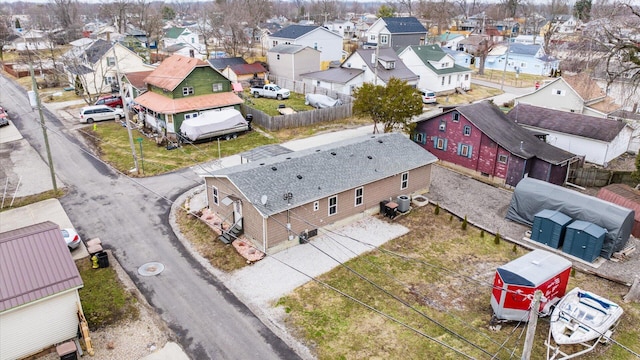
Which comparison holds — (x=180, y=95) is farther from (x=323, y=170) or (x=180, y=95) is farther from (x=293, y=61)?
(x=293, y=61)

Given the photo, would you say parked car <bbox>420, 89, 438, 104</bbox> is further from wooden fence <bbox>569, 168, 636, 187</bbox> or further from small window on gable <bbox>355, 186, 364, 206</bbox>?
small window on gable <bbox>355, 186, 364, 206</bbox>

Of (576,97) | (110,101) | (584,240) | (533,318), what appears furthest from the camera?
(110,101)

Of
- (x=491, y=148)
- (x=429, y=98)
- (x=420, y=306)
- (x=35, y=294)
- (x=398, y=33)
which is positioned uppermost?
(x=398, y=33)

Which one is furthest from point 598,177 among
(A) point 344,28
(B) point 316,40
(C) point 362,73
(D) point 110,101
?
(A) point 344,28

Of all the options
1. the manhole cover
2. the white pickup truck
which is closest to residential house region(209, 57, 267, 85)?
the white pickup truck

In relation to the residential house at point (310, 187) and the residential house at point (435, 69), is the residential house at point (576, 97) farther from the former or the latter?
the residential house at point (310, 187)

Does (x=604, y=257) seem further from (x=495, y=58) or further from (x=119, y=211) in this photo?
(x=495, y=58)

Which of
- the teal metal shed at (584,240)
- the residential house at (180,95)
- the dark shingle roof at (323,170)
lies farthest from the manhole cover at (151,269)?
the teal metal shed at (584,240)

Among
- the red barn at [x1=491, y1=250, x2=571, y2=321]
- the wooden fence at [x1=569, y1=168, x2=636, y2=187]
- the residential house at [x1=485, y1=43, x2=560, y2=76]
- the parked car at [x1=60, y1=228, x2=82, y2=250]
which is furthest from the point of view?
the residential house at [x1=485, y1=43, x2=560, y2=76]
